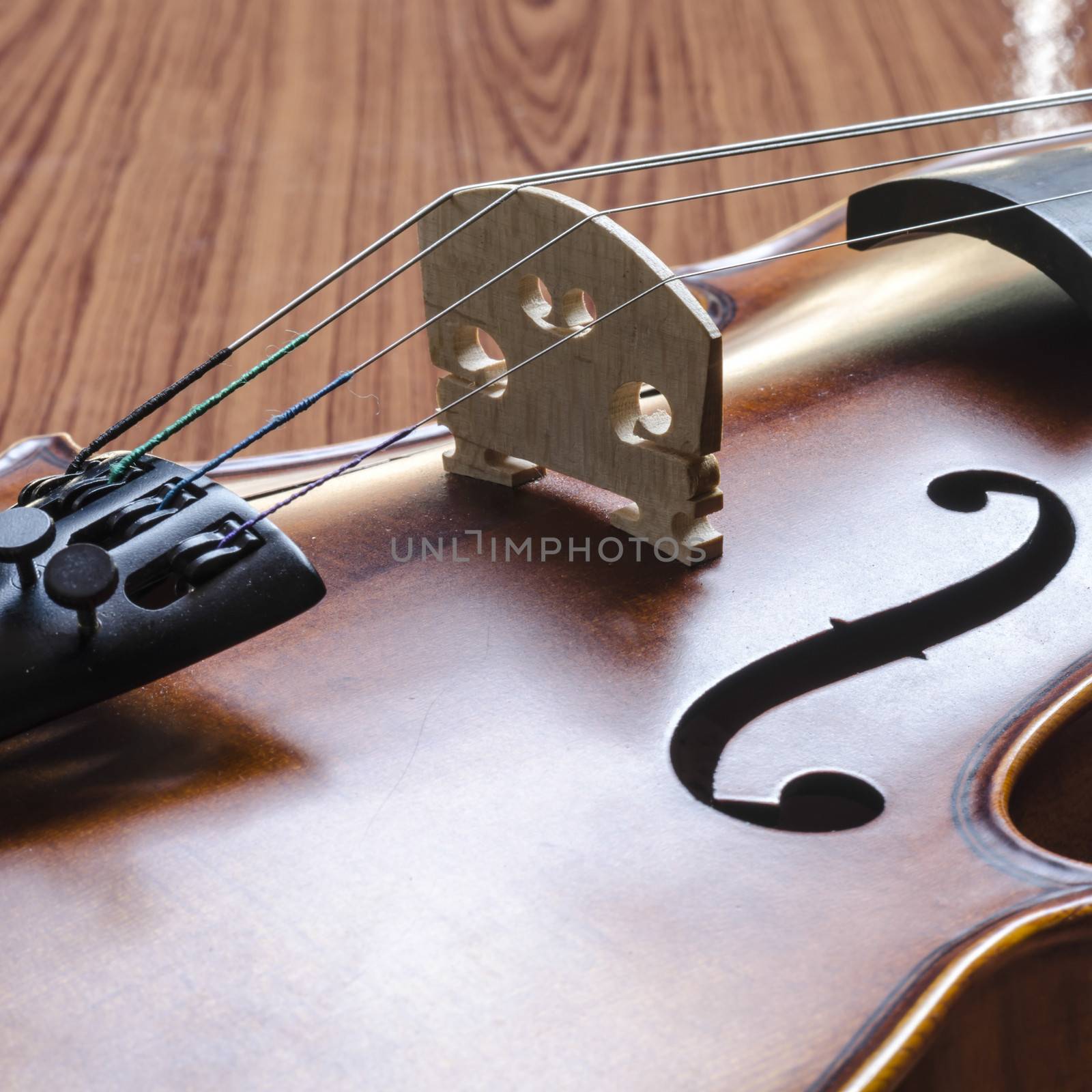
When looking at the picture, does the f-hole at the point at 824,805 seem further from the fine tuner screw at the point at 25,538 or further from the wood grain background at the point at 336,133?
the wood grain background at the point at 336,133

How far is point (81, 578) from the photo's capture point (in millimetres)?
505

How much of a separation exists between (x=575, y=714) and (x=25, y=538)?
0.22m

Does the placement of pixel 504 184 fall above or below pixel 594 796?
above

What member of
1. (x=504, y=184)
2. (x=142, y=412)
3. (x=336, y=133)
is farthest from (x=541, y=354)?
(x=336, y=133)

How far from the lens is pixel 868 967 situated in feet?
1.48

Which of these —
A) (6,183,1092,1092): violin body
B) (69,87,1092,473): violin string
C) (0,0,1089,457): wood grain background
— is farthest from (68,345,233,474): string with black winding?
(0,0,1089,457): wood grain background

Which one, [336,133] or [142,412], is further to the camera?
[336,133]

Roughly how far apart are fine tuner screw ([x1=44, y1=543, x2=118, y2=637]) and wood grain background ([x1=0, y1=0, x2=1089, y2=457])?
22.1 inches

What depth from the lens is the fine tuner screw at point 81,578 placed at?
1.64ft

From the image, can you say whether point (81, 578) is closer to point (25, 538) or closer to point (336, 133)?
point (25, 538)

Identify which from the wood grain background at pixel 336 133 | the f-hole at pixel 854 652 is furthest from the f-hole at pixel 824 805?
the wood grain background at pixel 336 133

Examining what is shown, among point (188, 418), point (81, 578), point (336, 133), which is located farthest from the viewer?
point (336, 133)

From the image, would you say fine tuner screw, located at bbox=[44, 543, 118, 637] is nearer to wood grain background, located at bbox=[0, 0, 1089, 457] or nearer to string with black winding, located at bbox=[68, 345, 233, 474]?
string with black winding, located at bbox=[68, 345, 233, 474]

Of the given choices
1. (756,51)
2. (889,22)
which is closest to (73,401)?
(756,51)
